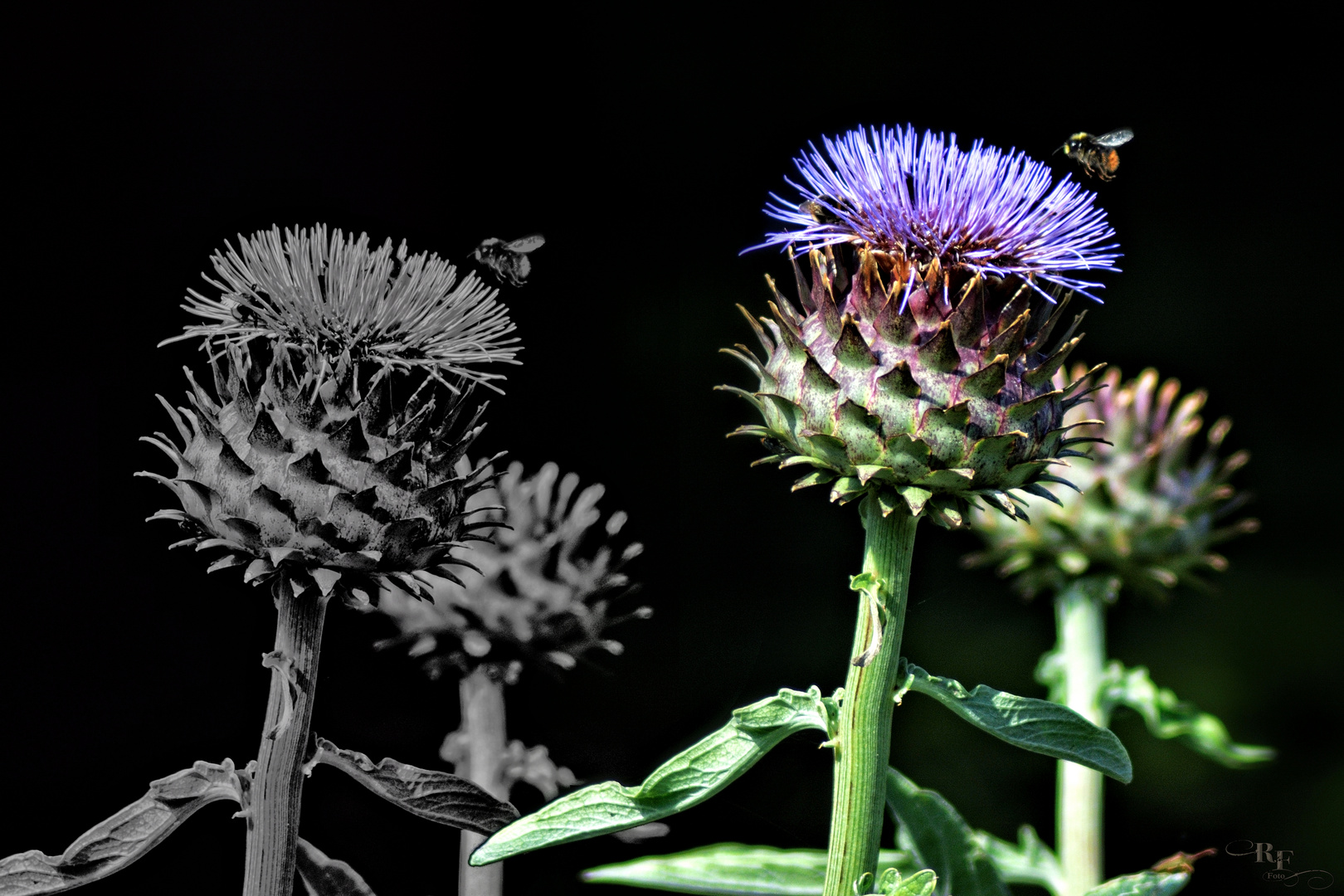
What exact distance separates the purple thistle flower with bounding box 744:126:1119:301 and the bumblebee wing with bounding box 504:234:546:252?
197 mm

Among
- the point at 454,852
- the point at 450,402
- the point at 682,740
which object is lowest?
the point at 454,852

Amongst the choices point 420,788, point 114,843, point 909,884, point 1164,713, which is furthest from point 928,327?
point 1164,713

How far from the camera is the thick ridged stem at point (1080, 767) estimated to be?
1.42 metres

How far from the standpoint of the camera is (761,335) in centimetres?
100

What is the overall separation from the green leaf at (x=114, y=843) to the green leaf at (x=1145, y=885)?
670mm

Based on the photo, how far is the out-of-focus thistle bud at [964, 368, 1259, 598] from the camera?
58.6 inches

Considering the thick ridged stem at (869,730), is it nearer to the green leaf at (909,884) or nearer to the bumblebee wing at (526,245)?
the green leaf at (909,884)

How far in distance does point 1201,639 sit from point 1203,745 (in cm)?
88

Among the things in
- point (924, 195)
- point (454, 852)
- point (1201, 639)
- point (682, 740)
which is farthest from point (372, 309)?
point (1201, 639)

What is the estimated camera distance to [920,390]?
91cm

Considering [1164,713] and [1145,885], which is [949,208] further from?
[1164,713]

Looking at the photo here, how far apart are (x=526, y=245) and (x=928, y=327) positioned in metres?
0.33

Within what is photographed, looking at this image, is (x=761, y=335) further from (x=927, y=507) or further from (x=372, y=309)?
(x=372, y=309)

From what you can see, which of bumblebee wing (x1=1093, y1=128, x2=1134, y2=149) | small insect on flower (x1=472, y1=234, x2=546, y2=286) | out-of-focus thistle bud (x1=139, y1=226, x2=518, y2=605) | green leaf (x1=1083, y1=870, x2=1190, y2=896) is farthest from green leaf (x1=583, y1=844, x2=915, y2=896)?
bumblebee wing (x1=1093, y1=128, x2=1134, y2=149)
